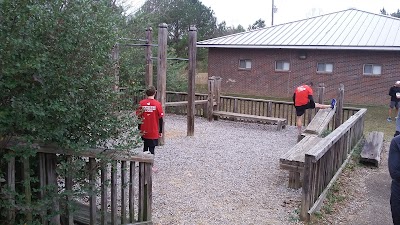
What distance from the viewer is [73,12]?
123 inches

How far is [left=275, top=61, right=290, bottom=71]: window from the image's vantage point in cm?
2312

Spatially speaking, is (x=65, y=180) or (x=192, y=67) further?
(x=192, y=67)

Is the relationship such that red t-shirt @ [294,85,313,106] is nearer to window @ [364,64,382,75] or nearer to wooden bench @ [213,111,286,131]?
wooden bench @ [213,111,286,131]

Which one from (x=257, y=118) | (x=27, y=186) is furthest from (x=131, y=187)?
(x=257, y=118)

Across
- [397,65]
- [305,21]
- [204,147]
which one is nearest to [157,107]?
[204,147]

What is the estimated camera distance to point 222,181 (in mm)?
7035

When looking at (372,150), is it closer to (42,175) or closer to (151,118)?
(151,118)

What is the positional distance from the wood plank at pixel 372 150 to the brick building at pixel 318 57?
10.6 m

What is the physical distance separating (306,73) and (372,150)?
1366cm

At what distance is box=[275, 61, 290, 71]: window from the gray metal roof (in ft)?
4.38

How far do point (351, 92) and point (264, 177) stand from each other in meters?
15.9

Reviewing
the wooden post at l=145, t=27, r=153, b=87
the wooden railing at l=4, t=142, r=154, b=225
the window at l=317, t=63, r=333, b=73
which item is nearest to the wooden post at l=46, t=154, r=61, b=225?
the wooden railing at l=4, t=142, r=154, b=225

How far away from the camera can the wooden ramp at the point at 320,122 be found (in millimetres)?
9125

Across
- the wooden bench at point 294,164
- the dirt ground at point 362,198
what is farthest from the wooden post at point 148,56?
the dirt ground at point 362,198
